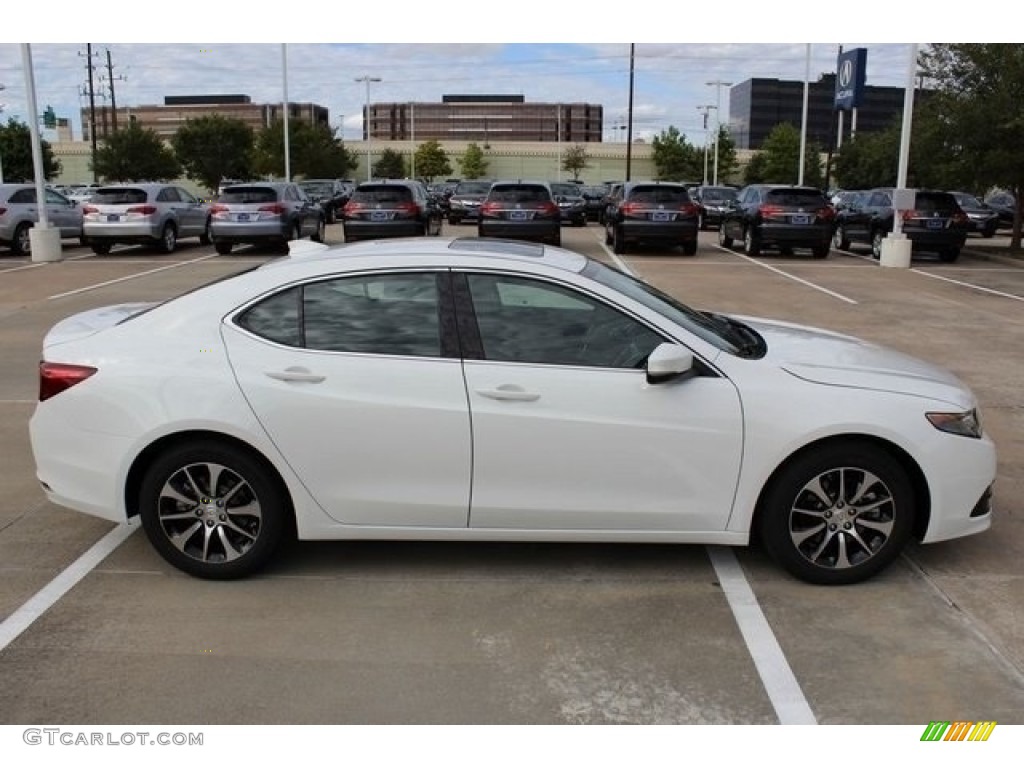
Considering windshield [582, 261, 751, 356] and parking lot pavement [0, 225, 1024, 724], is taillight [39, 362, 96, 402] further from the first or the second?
windshield [582, 261, 751, 356]

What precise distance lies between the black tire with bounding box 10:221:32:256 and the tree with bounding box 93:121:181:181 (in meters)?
45.1

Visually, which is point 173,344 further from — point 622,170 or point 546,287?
point 622,170

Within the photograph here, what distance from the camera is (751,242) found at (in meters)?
23.1

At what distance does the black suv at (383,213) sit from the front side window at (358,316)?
631 inches

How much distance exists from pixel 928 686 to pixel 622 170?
343 ft

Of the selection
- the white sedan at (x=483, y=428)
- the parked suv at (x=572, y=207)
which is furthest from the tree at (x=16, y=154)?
the white sedan at (x=483, y=428)

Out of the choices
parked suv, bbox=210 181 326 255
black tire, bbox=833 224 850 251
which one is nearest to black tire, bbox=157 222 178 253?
parked suv, bbox=210 181 326 255

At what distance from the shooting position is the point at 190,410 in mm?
4375

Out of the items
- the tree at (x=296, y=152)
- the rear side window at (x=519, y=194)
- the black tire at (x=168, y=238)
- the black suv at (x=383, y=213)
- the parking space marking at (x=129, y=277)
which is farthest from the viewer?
the tree at (x=296, y=152)

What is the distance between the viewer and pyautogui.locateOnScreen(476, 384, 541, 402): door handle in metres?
4.32

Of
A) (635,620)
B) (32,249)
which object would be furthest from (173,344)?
(32,249)

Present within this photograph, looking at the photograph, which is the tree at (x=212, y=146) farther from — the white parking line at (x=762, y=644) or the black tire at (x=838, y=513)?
the black tire at (x=838, y=513)

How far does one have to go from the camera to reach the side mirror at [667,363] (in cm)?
424

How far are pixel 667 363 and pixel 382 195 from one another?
17.5 m
